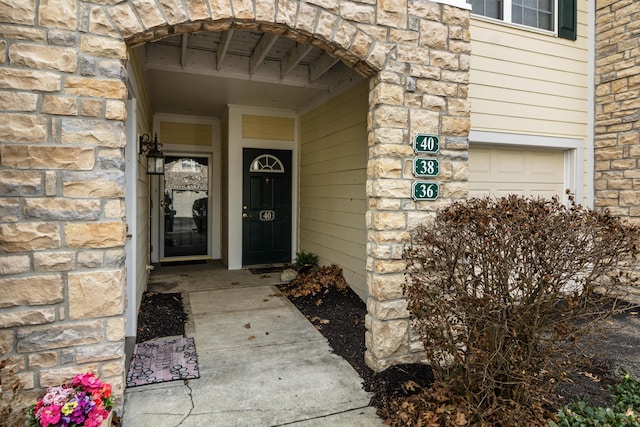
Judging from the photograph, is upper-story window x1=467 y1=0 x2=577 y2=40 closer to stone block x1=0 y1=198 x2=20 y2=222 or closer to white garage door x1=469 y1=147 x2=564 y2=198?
white garage door x1=469 y1=147 x2=564 y2=198

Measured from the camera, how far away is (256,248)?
7.12 m

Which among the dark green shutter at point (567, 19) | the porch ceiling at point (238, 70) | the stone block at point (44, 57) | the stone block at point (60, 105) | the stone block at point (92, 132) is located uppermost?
the dark green shutter at point (567, 19)

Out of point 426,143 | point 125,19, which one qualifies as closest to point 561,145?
point 426,143

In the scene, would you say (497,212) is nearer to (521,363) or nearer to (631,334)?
(521,363)

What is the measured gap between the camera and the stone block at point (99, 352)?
2348mm

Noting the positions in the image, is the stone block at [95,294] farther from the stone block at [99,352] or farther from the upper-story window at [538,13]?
the upper-story window at [538,13]

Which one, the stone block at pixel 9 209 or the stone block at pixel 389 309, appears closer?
the stone block at pixel 9 209

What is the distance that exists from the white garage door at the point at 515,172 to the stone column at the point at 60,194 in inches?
156

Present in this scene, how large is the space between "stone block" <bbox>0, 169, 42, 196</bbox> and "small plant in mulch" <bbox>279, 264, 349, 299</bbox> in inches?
134

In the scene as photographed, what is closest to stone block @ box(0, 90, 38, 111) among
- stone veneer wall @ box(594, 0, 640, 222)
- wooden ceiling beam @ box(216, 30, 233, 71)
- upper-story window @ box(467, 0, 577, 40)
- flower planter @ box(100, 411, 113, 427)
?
flower planter @ box(100, 411, 113, 427)

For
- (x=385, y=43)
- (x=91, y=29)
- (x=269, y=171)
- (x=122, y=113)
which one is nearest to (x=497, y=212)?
(x=385, y=43)

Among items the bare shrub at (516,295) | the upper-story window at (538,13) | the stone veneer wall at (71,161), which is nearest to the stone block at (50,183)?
the stone veneer wall at (71,161)

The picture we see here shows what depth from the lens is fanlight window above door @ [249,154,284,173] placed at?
Answer: 23.0 feet

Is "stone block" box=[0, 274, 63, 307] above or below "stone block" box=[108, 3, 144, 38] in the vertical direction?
below
